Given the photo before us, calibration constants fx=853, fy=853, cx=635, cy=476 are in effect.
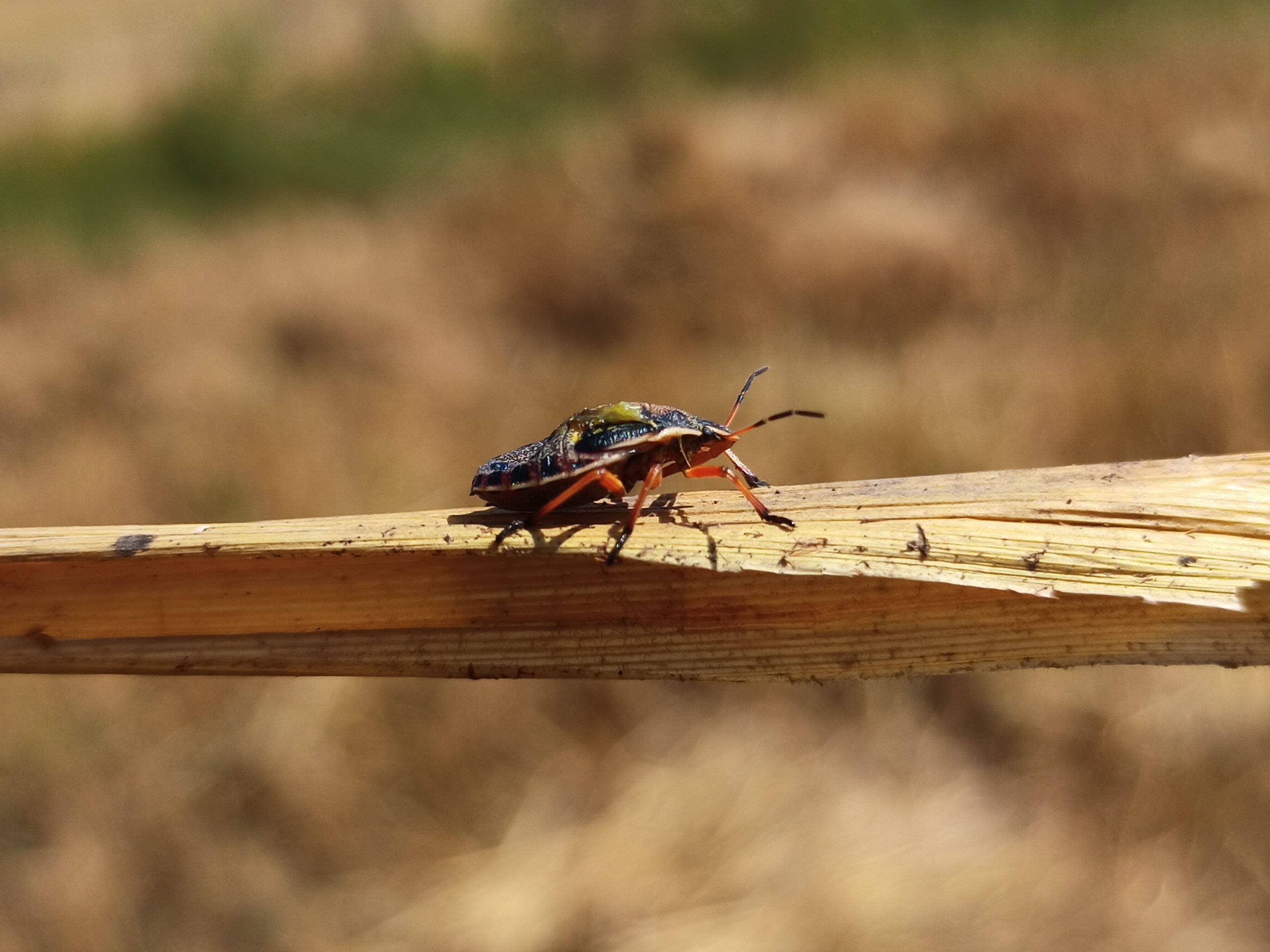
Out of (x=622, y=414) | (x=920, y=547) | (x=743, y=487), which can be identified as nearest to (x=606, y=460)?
(x=622, y=414)

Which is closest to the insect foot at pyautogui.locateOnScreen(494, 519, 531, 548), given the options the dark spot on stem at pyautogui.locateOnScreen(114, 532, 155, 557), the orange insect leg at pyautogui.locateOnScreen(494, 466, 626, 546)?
the orange insect leg at pyautogui.locateOnScreen(494, 466, 626, 546)

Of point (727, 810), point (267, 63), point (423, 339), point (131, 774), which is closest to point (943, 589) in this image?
point (727, 810)

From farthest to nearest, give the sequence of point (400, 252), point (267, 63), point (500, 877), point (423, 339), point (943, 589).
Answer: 1. point (267, 63)
2. point (400, 252)
3. point (423, 339)
4. point (500, 877)
5. point (943, 589)

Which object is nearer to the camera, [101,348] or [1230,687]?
[1230,687]

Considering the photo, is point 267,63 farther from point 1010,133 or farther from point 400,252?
point 1010,133

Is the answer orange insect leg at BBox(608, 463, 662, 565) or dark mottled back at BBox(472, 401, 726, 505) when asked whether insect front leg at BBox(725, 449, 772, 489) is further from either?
orange insect leg at BBox(608, 463, 662, 565)

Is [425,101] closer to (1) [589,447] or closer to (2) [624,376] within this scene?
(2) [624,376]

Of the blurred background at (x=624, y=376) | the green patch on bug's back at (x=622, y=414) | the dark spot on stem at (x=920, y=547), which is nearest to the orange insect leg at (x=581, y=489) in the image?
the green patch on bug's back at (x=622, y=414)
